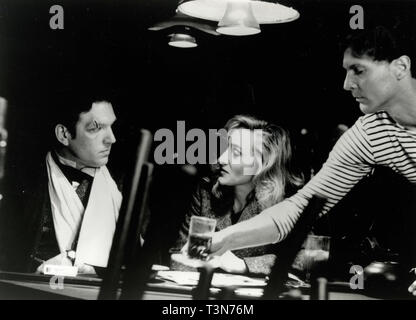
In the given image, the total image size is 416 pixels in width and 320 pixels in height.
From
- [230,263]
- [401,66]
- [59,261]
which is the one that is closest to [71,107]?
[59,261]

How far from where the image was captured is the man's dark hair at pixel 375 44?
3.46 m

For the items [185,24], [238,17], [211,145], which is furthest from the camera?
[211,145]

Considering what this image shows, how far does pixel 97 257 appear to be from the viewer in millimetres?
3406

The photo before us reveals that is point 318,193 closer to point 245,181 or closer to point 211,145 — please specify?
point 245,181

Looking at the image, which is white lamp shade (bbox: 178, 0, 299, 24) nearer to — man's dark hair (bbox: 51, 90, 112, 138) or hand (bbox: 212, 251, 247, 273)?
man's dark hair (bbox: 51, 90, 112, 138)

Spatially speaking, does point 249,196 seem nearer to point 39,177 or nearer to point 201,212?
point 201,212

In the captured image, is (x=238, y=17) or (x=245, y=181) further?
(x=245, y=181)

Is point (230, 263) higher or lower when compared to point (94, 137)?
lower

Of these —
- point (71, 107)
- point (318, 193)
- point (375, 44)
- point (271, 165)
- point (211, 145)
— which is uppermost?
point (375, 44)

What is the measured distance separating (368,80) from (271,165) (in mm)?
753

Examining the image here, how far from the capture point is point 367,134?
3.46m

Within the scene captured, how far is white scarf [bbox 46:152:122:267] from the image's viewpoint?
3.44m

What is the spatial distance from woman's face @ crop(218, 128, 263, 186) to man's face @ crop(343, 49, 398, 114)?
2.03 feet
